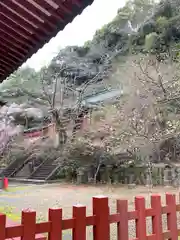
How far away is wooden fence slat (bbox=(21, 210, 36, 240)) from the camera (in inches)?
71.0

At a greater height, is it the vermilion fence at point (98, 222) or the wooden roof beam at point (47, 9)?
the wooden roof beam at point (47, 9)

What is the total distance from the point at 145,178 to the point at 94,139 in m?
3.59

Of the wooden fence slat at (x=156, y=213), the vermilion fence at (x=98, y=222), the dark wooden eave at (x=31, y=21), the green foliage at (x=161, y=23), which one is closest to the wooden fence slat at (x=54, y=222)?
the vermilion fence at (x=98, y=222)

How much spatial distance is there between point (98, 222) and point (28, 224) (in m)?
0.55

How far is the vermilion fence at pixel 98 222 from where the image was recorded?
5.93ft

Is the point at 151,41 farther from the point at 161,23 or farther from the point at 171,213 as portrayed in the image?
the point at 171,213

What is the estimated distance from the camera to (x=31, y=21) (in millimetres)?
1877

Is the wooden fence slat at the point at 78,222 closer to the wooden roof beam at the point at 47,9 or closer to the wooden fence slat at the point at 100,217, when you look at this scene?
the wooden fence slat at the point at 100,217

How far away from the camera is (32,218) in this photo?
71.7 inches

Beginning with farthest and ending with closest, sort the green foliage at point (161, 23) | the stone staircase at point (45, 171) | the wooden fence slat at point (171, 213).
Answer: the green foliage at point (161, 23), the stone staircase at point (45, 171), the wooden fence slat at point (171, 213)

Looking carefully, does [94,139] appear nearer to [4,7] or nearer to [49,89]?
[49,89]

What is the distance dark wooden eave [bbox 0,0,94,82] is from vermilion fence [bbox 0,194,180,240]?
1.27 metres

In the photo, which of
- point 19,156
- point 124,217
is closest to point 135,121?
point 124,217

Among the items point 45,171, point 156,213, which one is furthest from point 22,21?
point 45,171
